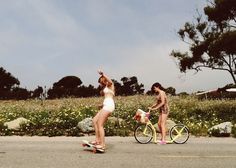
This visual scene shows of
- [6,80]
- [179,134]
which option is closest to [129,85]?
[6,80]

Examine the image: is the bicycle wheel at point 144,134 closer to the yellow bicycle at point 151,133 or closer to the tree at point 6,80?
the yellow bicycle at point 151,133

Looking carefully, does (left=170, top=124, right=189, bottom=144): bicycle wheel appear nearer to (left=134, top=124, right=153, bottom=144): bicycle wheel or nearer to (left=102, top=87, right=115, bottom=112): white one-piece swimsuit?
(left=134, top=124, right=153, bottom=144): bicycle wheel

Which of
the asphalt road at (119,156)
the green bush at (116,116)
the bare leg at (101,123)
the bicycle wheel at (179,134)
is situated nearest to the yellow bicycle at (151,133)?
the bicycle wheel at (179,134)

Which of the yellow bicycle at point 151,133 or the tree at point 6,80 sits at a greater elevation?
the tree at point 6,80

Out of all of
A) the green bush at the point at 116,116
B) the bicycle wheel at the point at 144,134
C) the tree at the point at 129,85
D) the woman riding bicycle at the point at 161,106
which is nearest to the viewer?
the woman riding bicycle at the point at 161,106

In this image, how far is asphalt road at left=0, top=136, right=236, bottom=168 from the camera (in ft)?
36.0

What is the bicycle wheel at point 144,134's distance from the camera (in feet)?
51.2

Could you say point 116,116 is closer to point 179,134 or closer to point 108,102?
point 179,134

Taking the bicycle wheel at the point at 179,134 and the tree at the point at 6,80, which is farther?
the tree at the point at 6,80

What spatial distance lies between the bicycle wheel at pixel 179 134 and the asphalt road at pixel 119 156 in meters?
0.58

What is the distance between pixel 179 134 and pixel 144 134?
110cm

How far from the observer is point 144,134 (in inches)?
614

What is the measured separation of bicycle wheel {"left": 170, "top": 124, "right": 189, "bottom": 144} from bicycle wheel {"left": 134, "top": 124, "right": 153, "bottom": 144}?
26.4 inches

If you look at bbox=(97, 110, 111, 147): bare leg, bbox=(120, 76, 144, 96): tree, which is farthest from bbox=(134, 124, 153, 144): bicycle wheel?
bbox=(120, 76, 144, 96): tree
